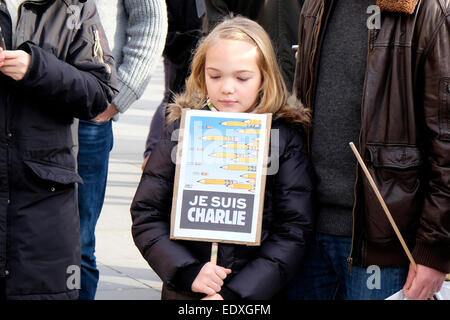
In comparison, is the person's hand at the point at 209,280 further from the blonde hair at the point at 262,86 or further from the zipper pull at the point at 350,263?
the blonde hair at the point at 262,86

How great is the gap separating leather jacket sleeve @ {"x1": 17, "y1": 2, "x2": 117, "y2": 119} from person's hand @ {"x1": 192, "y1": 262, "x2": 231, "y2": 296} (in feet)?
2.81

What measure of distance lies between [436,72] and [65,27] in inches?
58.7

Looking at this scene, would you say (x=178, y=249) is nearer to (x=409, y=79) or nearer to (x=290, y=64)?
(x=409, y=79)

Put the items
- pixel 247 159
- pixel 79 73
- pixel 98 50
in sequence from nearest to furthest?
pixel 247 159
pixel 79 73
pixel 98 50

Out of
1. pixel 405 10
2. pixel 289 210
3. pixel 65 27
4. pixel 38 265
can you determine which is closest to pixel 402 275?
pixel 289 210

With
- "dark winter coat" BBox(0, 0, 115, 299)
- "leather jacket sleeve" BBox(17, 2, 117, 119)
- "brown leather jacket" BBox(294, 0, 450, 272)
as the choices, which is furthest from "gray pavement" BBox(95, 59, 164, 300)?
"brown leather jacket" BBox(294, 0, 450, 272)

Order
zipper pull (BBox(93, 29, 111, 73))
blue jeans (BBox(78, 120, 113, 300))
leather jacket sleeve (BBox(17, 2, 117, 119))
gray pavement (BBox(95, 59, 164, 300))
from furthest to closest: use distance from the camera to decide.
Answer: gray pavement (BBox(95, 59, 164, 300)) → blue jeans (BBox(78, 120, 113, 300)) → zipper pull (BBox(93, 29, 111, 73)) → leather jacket sleeve (BBox(17, 2, 117, 119))

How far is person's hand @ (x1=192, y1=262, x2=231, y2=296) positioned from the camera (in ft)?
11.5

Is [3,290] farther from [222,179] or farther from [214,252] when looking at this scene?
[222,179]

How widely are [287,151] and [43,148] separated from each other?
960 mm

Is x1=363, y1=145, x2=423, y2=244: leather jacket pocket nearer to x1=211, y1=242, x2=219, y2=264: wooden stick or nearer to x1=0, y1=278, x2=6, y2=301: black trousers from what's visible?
x1=211, y1=242, x2=219, y2=264: wooden stick

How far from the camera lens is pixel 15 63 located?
3.55m

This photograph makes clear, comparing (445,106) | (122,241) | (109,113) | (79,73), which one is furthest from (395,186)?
(122,241)

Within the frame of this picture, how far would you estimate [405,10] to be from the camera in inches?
132
